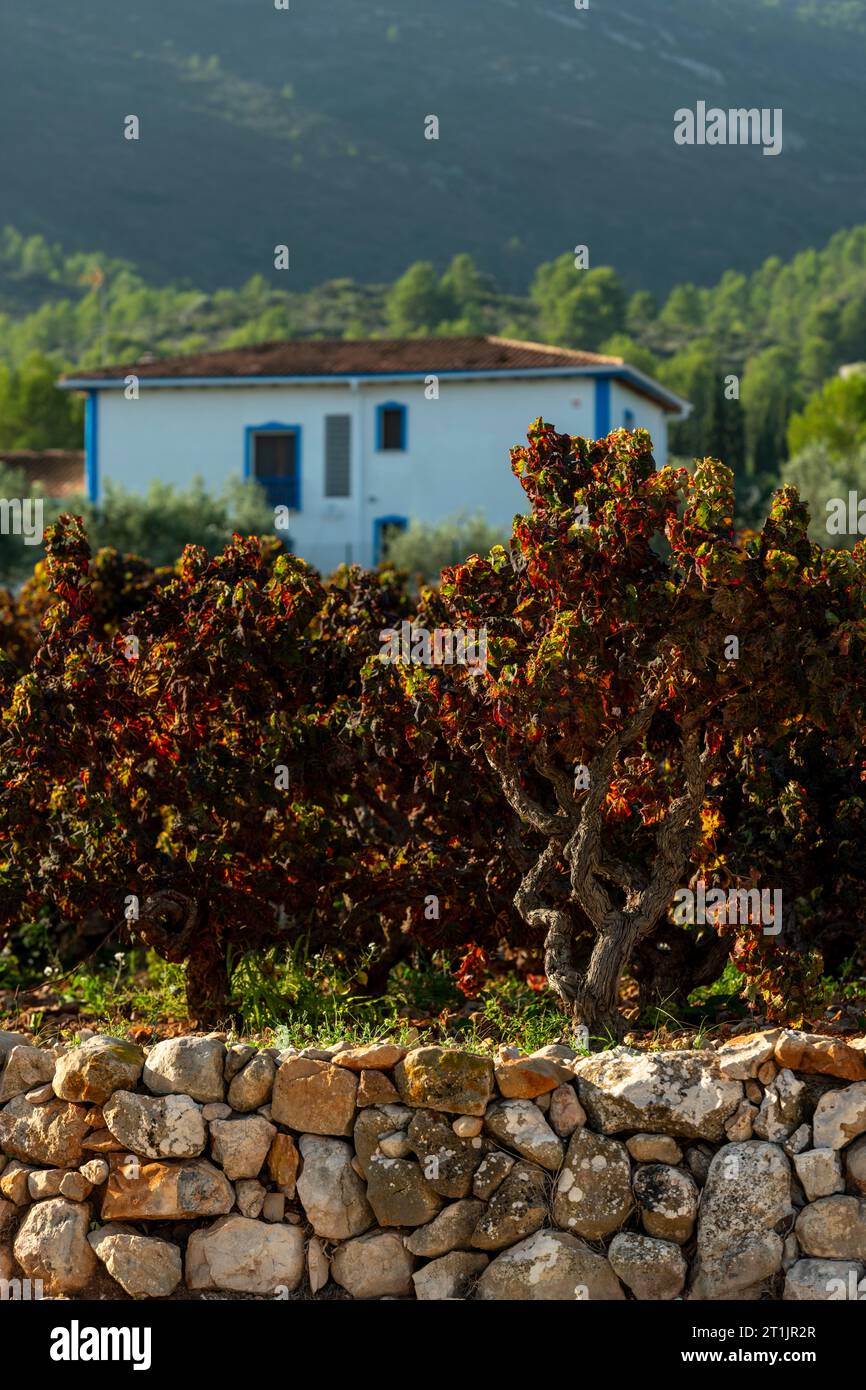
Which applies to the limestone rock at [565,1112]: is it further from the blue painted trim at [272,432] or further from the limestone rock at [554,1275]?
the blue painted trim at [272,432]

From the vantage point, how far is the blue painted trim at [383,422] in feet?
121

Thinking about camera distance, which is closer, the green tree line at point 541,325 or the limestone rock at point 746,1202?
the limestone rock at point 746,1202

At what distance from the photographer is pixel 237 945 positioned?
729cm

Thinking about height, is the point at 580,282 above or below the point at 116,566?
above

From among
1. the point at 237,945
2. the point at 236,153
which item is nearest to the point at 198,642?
the point at 237,945

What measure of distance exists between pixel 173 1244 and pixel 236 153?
195145 millimetres

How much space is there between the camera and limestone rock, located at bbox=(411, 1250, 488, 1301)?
559cm

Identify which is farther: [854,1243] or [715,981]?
[715,981]

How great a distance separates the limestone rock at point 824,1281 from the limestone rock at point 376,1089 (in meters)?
1.43

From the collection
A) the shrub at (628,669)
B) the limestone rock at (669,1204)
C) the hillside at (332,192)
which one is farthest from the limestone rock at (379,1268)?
the hillside at (332,192)

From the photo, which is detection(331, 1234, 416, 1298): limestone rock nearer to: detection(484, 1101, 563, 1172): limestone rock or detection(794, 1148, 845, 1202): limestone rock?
detection(484, 1101, 563, 1172): limestone rock

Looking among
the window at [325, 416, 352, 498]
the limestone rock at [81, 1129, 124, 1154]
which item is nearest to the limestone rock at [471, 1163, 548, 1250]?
the limestone rock at [81, 1129, 124, 1154]

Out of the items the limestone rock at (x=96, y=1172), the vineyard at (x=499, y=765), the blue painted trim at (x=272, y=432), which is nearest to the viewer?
the limestone rock at (x=96, y=1172)
